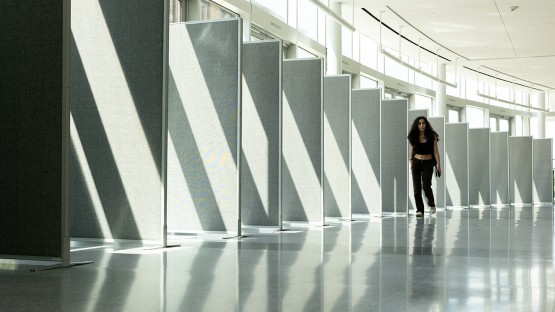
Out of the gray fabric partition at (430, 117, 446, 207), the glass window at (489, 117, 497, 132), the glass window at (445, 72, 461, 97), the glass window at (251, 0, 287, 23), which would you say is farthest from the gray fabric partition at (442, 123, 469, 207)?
the glass window at (489, 117, 497, 132)

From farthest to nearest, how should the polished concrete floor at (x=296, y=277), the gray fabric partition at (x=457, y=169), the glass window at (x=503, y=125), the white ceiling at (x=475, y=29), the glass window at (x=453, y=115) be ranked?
the glass window at (x=503, y=125) → the glass window at (x=453, y=115) → the gray fabric partition at (x=457, y=169) → the white ceiling at (x=475, y=29) → the polished concrete floor at (x=296, y=277)

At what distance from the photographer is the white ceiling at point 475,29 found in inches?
507

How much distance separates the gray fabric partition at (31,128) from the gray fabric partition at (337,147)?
5154 millimetres

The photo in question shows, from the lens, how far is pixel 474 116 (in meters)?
22.1

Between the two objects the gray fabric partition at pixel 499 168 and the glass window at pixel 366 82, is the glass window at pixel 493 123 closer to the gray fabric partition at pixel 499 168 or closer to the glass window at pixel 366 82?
the gray fabric partition at pixel 499 168

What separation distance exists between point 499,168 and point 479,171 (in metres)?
1.43

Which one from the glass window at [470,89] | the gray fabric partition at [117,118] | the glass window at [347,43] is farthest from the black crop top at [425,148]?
the glass window at [470,89]

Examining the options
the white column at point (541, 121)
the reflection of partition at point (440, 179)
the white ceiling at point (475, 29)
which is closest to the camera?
the white ceiling at point (475, 29)

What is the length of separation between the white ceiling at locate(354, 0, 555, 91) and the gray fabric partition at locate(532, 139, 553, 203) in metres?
2.17

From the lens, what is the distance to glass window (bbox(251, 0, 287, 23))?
420 inches

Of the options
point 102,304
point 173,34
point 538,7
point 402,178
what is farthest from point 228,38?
point 538,7

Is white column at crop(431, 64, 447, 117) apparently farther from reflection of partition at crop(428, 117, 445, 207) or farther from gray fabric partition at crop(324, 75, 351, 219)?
gray fabric partition at crop(324, 75, 351, 219)

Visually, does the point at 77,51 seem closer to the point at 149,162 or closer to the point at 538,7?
the point at 149,162

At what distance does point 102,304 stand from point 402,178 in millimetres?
8394
